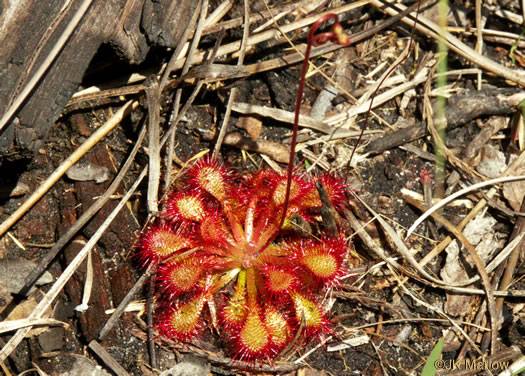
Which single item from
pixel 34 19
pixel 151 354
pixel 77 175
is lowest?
pixel 151 354

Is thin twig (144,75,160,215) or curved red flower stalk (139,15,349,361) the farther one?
thin twig (144,75,160,215)

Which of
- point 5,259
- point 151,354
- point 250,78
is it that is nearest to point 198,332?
point 151,354

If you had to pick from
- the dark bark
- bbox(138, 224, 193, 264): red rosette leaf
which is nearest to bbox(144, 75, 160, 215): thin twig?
bbox(138, 224, 193, 264): red rosette leaf

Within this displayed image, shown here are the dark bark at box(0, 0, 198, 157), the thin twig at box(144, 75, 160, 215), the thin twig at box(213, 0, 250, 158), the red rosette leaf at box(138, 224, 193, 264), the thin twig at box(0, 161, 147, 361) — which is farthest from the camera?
the thin twig at box(213, 0, 250, 158)

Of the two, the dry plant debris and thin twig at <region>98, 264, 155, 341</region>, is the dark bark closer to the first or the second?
the dry plant debris

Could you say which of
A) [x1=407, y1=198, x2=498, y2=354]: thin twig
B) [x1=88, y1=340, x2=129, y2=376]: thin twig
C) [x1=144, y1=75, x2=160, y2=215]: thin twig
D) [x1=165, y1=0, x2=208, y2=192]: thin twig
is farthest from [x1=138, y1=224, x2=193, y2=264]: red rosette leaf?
[x1=407, y1=198, x2=498, y2=354]: thin twig

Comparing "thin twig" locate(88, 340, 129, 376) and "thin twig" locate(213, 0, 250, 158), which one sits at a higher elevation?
"thin twig" locate(213, 0, 250, 158)

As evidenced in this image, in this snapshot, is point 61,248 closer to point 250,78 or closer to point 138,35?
point 138,35

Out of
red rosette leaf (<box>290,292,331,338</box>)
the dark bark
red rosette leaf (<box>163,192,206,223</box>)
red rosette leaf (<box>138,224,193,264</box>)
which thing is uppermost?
the dark bark

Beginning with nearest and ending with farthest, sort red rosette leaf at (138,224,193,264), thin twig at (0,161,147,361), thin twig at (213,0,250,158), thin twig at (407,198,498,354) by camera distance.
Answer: thin twig at (0,161,147,361) < red rosette leaf at (138,224,193,264) < thin twig at (407,198,498,354) < thin twig at (213,0,250,158)

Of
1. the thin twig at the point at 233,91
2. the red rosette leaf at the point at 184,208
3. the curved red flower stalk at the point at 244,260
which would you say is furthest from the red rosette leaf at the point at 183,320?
the thin twig at the point at 233,91

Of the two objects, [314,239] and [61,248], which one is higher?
[61,248]
